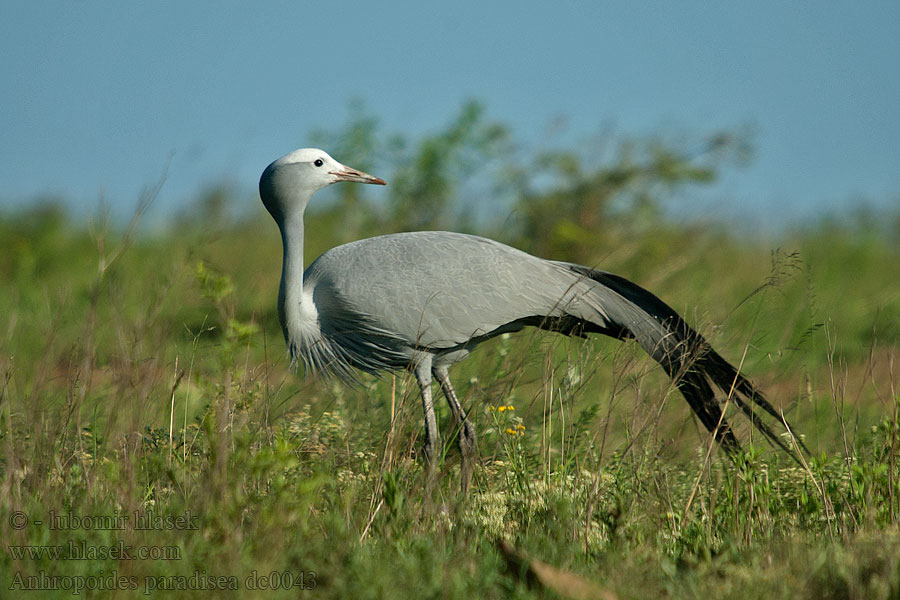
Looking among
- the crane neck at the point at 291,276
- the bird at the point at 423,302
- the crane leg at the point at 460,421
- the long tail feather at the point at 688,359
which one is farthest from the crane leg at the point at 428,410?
the long tail feather at the point at 688,359

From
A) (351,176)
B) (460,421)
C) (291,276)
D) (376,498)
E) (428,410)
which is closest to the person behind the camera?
(376,498)

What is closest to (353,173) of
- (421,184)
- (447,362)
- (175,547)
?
(447,362)

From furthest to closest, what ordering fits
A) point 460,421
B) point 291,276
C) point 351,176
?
1. point 351,176
2. point 291,276
3. point 460,421

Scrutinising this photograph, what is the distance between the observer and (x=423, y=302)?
4258mm

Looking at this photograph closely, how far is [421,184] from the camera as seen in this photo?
8469 millimetres

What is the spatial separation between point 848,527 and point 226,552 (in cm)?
227

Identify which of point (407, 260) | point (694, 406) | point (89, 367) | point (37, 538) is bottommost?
point (37, 538)

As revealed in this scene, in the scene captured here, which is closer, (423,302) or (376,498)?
(376,498)

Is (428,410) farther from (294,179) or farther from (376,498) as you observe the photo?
(294,179)

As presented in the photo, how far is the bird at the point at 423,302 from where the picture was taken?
4211 mm

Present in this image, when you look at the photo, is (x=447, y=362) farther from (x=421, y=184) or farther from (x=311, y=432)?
(x=421, y=184)

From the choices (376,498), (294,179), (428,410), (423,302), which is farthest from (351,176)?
(376,498)

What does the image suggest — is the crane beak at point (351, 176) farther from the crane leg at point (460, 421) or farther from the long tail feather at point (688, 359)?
the long tail feather at point (688, 359)

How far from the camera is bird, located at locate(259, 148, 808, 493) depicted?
13.8ft
